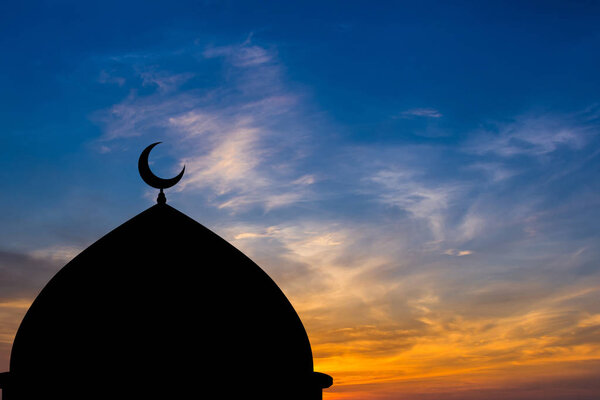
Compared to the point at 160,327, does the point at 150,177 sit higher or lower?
higher

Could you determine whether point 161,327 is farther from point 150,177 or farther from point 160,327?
point 150,177

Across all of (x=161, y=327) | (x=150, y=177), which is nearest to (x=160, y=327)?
(x=161, y=327)

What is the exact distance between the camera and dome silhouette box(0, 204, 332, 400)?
9109 mm

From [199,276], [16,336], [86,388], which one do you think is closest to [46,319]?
[16,336]

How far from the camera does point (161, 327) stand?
9281 mm

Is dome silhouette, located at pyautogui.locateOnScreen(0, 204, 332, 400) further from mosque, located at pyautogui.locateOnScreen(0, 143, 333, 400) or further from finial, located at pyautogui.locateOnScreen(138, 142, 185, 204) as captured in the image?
finial, located at pyautogui.locateOnScreen(138, 142, 185, 204)

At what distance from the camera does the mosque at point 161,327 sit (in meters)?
9.10

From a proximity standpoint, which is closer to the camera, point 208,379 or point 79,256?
point 208,379

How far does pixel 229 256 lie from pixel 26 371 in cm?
324

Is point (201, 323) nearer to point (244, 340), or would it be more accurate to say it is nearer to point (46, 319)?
point (244, 340)

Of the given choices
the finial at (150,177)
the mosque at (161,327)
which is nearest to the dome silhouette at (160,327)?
the mosque at (161,327)

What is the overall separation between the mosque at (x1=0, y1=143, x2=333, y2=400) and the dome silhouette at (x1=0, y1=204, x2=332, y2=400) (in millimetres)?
15

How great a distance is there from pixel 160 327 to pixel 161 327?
1 centimetres

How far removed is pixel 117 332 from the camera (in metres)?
9.26
